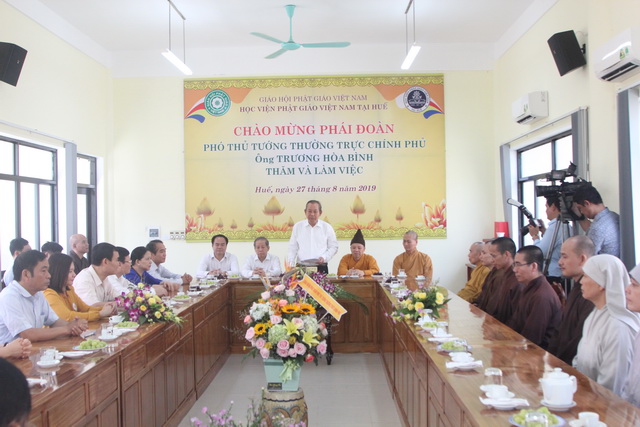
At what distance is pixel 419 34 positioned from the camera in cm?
801

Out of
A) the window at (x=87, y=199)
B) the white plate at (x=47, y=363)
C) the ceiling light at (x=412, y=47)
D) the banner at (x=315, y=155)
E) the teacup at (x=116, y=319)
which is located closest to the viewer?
the white plate at (x=47, y=363)

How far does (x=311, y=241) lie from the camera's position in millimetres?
7070

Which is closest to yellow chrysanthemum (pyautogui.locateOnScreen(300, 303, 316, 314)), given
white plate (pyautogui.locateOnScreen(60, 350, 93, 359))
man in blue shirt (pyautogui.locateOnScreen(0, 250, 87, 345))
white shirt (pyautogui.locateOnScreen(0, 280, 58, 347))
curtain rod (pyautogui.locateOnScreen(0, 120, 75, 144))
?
white plate (pyautogui.locateOnScreen(60, 350, 93, 359))

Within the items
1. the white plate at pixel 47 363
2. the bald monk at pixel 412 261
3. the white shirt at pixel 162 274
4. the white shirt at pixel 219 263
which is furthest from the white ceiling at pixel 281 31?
the white plate at pixel 47 363

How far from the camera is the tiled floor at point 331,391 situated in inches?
170

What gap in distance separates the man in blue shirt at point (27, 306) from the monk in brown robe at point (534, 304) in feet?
8.78

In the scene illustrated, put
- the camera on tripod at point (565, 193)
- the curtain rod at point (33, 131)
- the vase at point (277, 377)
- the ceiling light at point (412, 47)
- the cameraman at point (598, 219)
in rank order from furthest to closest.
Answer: the ceiling light at point (412, 47)
the curtain rod at point (33, 131)
the camera on tripod at point (565, 193)
the cameraman at point (598, 219)
the vase at point (277, 377)

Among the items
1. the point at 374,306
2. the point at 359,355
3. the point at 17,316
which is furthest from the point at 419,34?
the point at 17,316

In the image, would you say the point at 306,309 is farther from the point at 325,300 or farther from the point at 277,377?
the point at 277,377

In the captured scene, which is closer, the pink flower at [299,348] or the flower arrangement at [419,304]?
the pink flower at [299,348]

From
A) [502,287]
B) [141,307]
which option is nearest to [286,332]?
[141,307]

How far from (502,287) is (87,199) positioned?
6058 mm

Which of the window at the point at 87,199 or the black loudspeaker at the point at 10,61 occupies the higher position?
the black loudspeaker at the point at 10,61

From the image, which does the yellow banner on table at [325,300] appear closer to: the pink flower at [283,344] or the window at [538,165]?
the pink flower at [283,344]
